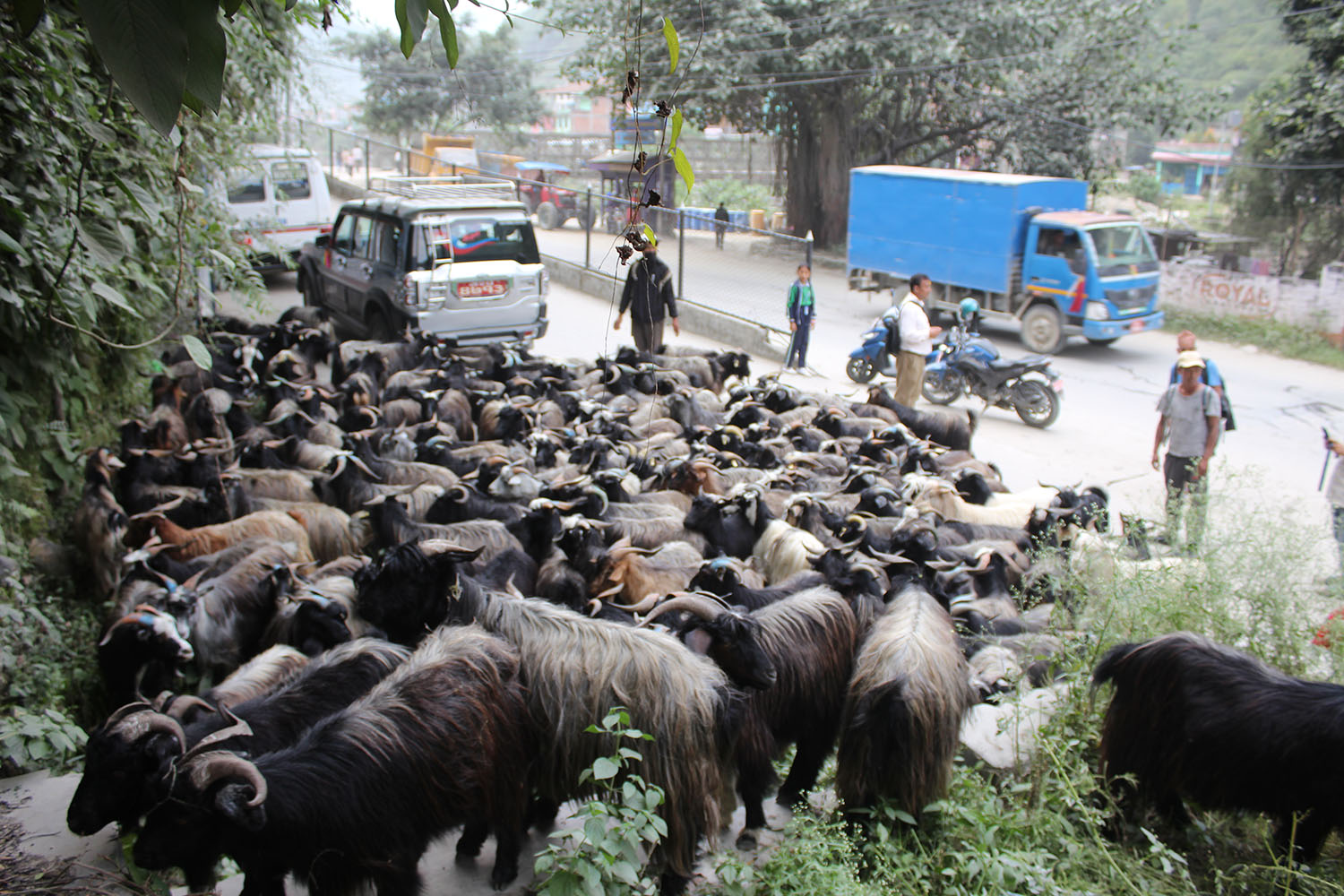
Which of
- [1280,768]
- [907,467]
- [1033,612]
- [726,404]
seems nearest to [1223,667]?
[1280,768]

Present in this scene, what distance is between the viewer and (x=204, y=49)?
170 cm

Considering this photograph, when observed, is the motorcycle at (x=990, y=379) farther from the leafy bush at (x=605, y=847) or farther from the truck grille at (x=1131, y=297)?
the leafy bush at (x=605, y=847)

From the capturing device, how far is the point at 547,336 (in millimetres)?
15367

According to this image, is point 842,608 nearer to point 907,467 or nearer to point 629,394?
point 907,467

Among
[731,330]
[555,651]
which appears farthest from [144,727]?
[731,330]

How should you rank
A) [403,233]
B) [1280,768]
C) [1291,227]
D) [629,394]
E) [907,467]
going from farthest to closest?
[1291,227] < [403,233] < [629,394] < [907,467] < [1280,768]

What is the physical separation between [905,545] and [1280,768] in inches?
95.0

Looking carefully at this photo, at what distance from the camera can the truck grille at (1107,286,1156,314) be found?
1539cm

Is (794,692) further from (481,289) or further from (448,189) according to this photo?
(448,189)

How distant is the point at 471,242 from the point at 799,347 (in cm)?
478

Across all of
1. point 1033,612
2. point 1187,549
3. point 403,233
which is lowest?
point 1033,612

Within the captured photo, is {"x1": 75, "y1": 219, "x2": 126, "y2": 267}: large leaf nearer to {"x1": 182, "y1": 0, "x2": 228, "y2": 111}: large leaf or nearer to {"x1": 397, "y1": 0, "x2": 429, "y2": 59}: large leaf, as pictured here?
{"x1": 397, "y1": 0, "x2": 429, "y2": 59}: large leaf

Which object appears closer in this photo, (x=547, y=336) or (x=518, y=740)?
(x=518, y=740)

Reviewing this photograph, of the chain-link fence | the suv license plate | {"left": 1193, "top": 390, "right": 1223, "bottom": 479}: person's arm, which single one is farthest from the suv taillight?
{"left": 1193, "top": 390, "right": 1223, "bottom": 479}: person's arm
